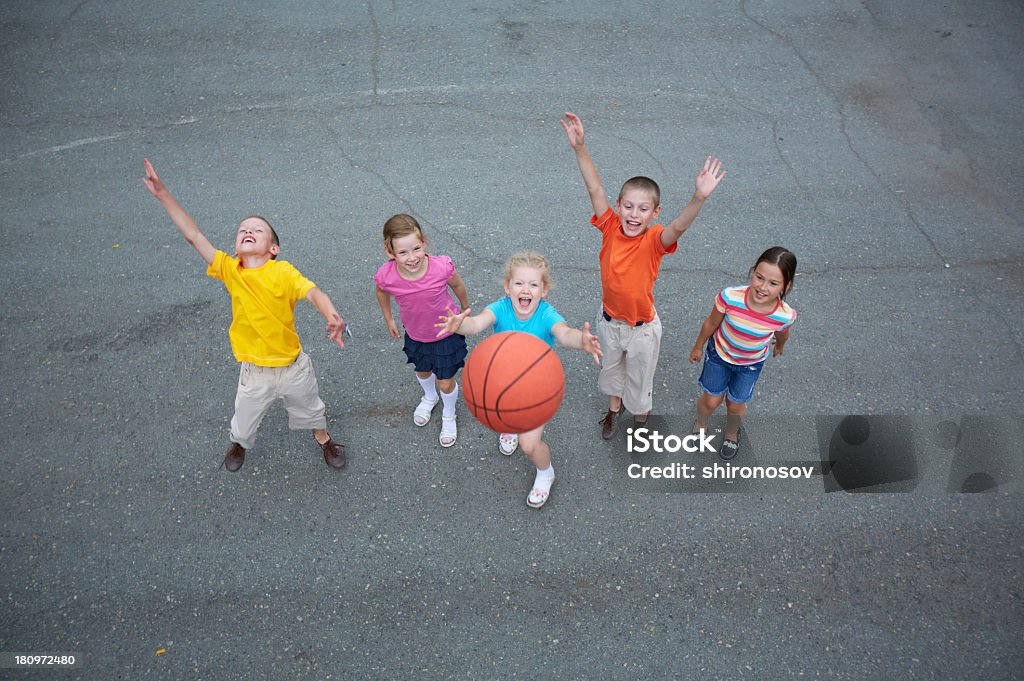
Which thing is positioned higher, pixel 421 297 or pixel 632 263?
pixel 632 263

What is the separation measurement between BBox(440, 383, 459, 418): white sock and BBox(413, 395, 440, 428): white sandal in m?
0.11

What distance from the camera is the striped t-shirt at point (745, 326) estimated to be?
13.8 feet

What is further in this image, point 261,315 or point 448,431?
point 448,431

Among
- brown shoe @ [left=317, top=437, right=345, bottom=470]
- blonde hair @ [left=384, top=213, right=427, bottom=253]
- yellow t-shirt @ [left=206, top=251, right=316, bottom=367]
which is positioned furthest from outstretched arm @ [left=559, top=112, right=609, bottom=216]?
brown shoe @ [left=317, top=437, right=345, bottom=470]

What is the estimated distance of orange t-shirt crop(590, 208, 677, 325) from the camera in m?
4.18

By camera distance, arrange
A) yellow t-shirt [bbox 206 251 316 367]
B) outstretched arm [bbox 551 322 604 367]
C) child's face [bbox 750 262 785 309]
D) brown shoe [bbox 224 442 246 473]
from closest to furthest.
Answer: outstretched arm [bbox 551 322 604 367] → child's face [bbox 750 262 785 309] → yellow t-shirt [bbox 206 251 316 367] → brown shoe [bbox 224 442 246 473]

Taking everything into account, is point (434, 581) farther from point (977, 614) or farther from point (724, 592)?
point (977, 614)

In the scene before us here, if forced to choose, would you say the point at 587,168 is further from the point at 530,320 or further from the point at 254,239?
the point at 254,239

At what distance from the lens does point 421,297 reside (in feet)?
14.2

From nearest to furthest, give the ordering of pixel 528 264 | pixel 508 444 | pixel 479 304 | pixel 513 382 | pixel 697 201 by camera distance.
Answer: pixel 513 382 < pixel 697 201 < pixel 528 264 < pixel 508 444 < pixel 479 304

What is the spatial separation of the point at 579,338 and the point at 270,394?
2.08 metres

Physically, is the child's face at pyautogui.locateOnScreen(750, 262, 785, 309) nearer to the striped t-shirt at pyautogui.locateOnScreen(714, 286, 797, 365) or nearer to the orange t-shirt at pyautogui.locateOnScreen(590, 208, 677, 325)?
the striped t-shirt at pyautogui.locateOnScreen(714, 286, 797, 365)

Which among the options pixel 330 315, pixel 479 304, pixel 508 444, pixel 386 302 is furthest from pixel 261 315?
pixel 479 304

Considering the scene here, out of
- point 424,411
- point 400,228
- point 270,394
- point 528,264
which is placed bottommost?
point 424,411
